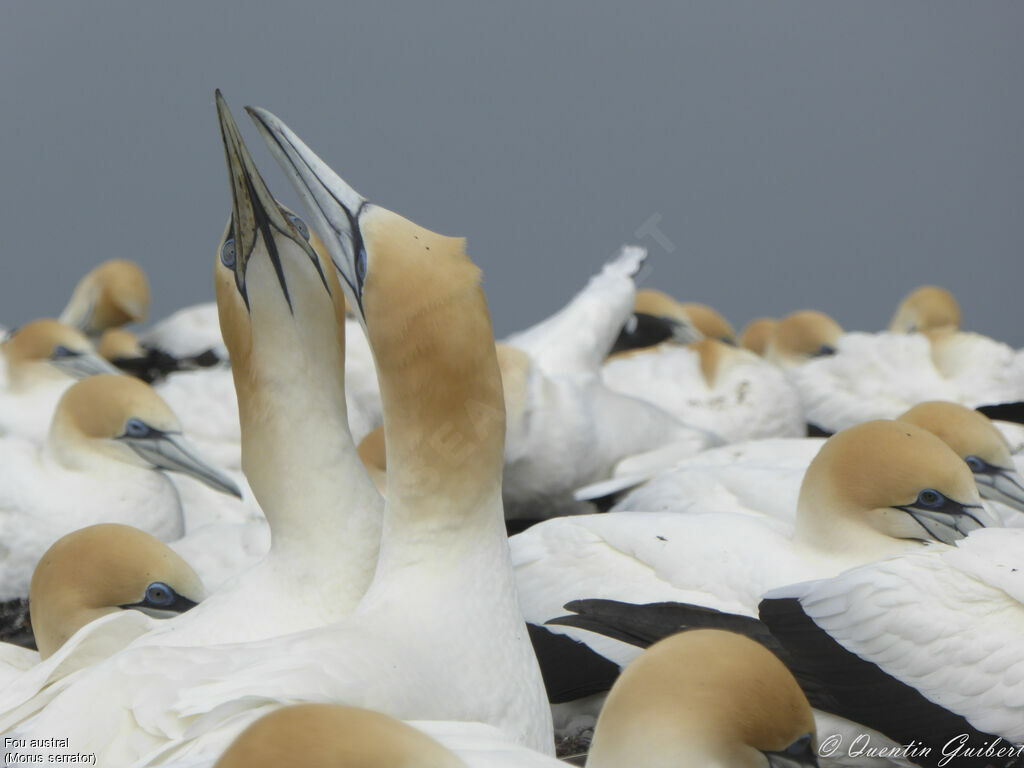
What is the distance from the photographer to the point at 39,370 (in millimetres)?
6477

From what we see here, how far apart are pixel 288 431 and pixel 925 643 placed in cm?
149

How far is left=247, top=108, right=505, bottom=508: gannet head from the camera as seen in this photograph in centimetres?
253

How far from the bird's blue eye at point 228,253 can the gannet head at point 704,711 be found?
1.38 metres

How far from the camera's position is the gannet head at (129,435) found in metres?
5.08

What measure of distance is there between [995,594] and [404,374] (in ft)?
4.88

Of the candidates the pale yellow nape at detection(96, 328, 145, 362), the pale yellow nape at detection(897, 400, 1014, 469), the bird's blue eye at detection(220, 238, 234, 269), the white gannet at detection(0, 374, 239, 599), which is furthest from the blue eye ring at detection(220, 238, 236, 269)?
the pale yellow nape at detection(96, 328, 145, 362)

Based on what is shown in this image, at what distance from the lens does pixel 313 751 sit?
1661 mm

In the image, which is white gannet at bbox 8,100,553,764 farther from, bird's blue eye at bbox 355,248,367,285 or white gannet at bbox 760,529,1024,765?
white gannet at bbox 760,529,1024,765

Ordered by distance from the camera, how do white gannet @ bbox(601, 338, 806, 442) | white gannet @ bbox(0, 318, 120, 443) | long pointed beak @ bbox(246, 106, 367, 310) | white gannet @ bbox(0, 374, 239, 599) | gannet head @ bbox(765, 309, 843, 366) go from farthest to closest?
gannet head @ bbox(765, 309, 843, 366) < white gannet @ bbox(0, 318, 120, 443) < white gannet @ bbox(601, 338, 806, 442) < white gannet @ bbox(0, 374, 239, 599) < long pointed beak @ bbox(246, 106, 367, 310)

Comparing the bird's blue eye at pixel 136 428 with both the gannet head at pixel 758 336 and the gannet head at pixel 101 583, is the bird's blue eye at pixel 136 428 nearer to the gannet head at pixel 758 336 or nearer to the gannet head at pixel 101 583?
the gannet head at pixel 101 583

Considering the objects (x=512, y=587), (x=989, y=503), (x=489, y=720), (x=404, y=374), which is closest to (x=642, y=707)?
(x=489, y=720)

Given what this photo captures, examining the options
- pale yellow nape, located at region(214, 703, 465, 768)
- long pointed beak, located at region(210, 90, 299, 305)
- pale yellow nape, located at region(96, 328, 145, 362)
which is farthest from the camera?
pale yellow nape, located at region(96, 328, 145, 362)

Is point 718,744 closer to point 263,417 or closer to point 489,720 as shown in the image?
point 489,720

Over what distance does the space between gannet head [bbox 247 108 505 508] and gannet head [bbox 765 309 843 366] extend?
5.41 meters
